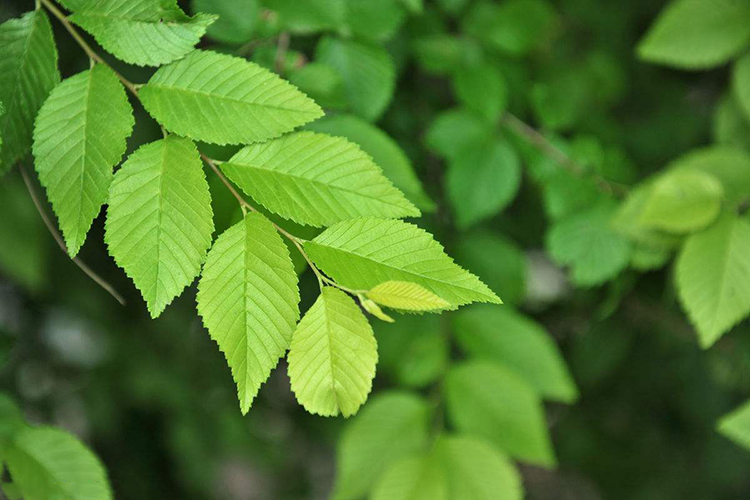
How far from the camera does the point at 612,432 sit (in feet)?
7.20

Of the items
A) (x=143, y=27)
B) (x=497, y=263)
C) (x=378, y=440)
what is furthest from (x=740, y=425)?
(x=143, y=27)

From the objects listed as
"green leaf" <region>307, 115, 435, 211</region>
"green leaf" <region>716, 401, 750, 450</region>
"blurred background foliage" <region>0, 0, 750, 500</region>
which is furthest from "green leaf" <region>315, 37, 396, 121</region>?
"green leaf" <region>716, 401, 750, 450</region>

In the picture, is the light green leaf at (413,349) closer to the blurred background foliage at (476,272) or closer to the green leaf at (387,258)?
the blurred background foliage at (476,272)

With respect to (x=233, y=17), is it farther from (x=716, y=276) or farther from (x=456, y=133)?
(x=716, y=276)

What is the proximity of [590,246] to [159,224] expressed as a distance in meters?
0.76

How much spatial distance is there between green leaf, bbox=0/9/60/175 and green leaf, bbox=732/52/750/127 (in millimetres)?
1066

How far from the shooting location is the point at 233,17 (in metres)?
0.92

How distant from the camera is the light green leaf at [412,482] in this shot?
3.45 ft

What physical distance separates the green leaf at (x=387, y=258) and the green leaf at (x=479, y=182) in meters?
0.56

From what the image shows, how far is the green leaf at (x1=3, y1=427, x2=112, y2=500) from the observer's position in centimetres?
80

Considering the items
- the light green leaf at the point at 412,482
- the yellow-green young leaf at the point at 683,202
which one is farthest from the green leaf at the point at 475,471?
the yellow-green young leaf at the point at 683,202

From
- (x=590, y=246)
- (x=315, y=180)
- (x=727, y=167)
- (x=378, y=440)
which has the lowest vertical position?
(x=378, y=440)

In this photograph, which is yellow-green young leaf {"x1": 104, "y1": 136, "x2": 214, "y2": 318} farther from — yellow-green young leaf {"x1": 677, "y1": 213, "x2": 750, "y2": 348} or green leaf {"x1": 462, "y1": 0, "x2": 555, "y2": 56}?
green leaf {"x1": 462, "y1": 0, "x2": 555, "y2": 56}

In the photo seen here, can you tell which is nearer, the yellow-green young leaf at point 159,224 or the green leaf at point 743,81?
the yellow-green young leaf at point 159,224
